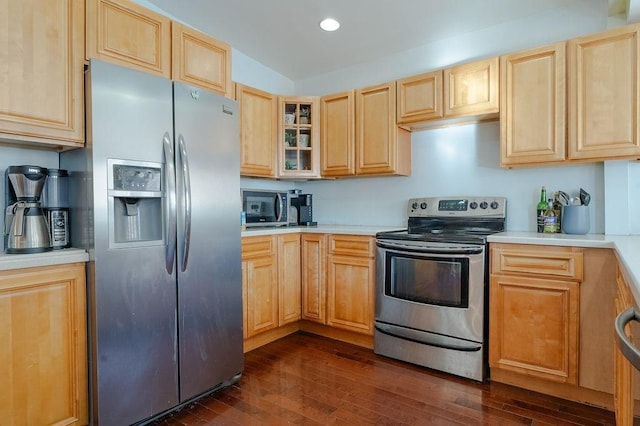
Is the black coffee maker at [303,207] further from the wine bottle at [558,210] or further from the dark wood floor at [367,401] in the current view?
the wine bottle at [558,210]

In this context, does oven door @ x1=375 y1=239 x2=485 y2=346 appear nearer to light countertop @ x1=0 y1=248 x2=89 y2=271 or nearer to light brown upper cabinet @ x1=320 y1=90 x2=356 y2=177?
light brown upper cabinet @ x1=320 y1=90 x2=356 y2=177

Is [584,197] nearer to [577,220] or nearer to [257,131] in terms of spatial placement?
[577,220]

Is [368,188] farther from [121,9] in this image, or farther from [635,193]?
[121,9]

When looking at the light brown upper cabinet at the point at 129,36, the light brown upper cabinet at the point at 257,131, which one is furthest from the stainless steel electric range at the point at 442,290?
the light brown upper cabinet at the point at 129,36

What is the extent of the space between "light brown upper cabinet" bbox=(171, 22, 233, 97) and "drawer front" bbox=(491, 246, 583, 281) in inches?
82.3

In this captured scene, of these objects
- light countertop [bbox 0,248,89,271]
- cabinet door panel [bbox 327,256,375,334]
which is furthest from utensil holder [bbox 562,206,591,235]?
light countertop [bbox 0,248,89,271]

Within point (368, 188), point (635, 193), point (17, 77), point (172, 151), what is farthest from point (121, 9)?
point (635, 193)

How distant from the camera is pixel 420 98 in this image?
2.88 metres

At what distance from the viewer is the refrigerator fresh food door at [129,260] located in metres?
1.73

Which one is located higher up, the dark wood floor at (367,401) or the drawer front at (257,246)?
the drawer front at (257,246)

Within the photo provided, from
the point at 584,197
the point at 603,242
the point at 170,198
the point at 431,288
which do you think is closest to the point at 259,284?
the point at 170,198

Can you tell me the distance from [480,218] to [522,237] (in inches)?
24.4

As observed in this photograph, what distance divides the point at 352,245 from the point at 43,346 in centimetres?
202

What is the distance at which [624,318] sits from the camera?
0.78 metres
